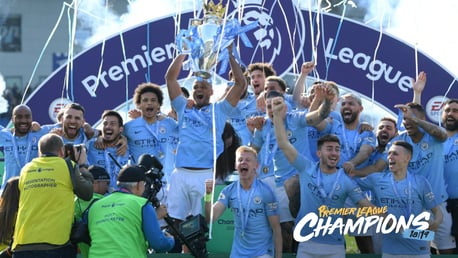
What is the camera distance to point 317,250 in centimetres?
820

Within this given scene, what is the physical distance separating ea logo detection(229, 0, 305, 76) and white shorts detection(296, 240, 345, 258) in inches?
148

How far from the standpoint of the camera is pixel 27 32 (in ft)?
53.8

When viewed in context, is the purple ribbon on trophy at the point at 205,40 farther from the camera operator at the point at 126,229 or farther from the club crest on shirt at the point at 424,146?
the club crest on shirt at the point at 424,146

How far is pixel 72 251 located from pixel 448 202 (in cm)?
319

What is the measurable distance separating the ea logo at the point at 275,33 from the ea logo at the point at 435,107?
5.05 ft

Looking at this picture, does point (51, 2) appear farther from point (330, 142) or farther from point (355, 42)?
point (330, 142)

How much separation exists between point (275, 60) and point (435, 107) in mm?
1838

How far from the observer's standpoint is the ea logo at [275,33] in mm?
11602

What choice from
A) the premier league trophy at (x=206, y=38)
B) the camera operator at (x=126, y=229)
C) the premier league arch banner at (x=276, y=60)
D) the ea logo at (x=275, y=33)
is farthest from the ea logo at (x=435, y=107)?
the camera operator at (x=126, y=229)

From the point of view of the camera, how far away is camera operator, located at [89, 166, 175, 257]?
674 centimetres

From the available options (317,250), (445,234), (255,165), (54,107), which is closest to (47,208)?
(255,165)

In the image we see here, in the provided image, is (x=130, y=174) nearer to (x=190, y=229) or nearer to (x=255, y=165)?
(x=190, y=229)

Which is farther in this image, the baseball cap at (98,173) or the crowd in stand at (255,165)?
the baseball cap at (98,173)

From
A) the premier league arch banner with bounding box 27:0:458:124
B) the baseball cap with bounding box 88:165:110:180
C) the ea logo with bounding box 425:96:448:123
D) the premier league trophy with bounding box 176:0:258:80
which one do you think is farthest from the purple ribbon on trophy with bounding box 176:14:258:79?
the ea logo with bounding box 425:96:448:123
